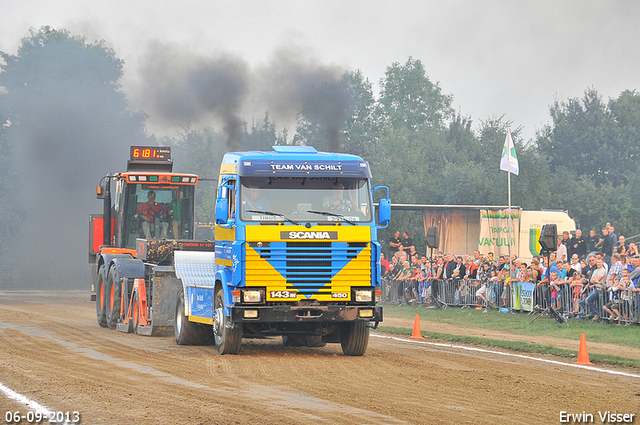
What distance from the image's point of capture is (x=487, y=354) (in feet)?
50.6

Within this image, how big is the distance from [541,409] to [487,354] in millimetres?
6154

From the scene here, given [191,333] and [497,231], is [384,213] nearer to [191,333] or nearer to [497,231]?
[191,333]

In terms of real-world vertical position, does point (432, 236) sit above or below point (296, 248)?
above

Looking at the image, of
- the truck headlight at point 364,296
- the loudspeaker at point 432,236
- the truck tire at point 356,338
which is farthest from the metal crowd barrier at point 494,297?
the truck headlight at point 364,296

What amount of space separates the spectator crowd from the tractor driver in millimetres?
9744

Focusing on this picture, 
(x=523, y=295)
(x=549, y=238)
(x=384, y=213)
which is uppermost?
(x=384, y=213)

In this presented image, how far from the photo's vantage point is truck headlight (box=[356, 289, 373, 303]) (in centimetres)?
1382

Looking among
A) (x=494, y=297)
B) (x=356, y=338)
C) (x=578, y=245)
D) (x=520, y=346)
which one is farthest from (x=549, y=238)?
(x=356, y=338)

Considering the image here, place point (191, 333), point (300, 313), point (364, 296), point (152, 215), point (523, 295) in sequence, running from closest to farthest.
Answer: point (300, 313) < point (364, 296) < point (191, 333) < point (152, 215) < point (523, 295)

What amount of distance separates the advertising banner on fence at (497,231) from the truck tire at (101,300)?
19.0 metres

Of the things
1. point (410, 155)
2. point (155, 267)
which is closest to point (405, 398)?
point (155, 267)

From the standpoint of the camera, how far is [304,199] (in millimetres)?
13867

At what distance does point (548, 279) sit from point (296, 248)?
10343 mm

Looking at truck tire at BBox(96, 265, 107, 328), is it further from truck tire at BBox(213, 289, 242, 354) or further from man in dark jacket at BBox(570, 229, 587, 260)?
man in dark jacket at BBox(570, 229, 587, 260)
